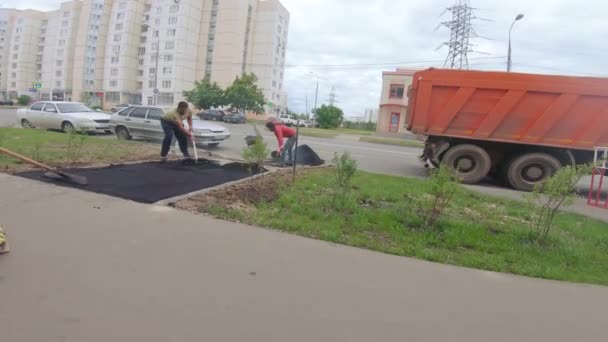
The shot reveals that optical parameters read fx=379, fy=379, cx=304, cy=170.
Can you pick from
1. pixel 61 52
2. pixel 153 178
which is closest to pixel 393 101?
pixel 153 178

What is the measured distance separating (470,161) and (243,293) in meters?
8.39

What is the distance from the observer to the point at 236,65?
228ft

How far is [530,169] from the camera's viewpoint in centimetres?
928

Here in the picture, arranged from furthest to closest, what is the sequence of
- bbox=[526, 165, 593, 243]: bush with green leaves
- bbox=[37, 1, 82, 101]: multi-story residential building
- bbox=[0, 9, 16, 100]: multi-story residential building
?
1. bbox=[0, 9, 16, 100]: multi-story residential building
2. bbox=[37, 1, 82, 101]: multi-story residential building
3. bbox=[526, 165, 593, 243]: bush with green leaves

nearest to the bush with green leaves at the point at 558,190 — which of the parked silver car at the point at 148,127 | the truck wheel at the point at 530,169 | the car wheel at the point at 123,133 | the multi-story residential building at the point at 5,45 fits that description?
the truck wheel at the point at 530,169

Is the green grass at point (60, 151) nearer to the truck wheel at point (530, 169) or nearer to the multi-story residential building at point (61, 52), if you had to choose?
the truck wheel at point (530, 169)

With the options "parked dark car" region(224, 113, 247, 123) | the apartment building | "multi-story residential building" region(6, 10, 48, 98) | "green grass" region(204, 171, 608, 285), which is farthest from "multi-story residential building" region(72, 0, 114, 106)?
"green grass" region(204, 171, 608, 285)

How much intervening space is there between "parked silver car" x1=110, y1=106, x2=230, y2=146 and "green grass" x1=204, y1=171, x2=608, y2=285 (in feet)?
21.6

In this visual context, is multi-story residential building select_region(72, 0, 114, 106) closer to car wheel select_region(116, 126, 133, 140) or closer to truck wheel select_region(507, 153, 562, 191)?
car wheel select_region(116, 126, 133, 140)

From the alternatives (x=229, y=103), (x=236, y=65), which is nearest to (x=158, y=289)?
(x=229, y=103)

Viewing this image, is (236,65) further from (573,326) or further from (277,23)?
(573,326)

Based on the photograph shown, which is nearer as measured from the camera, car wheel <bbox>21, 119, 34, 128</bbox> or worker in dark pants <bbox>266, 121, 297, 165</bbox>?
worker in dark pants <bbox>266, 121, 297, 165</bbox>

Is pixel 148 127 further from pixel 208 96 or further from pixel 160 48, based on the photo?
pixel 160 48

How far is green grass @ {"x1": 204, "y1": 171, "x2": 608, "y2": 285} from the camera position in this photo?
377 centimetres
